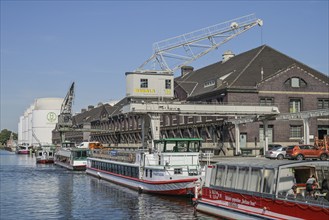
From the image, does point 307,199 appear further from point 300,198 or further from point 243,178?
point 243,178

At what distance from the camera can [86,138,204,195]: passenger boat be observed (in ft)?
112

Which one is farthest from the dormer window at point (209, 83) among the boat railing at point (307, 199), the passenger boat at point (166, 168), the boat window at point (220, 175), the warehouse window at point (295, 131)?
the boat railing at point (307, 199)

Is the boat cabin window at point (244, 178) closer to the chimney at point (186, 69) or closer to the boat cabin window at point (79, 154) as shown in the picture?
the boat cabin window at point (79, 154)

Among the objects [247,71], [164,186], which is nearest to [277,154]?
[164,186]

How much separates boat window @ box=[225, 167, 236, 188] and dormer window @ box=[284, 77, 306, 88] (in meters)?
A: 44.1

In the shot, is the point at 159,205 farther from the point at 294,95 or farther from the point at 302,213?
the point at 294,95

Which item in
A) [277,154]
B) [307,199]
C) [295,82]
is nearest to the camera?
[307,199]

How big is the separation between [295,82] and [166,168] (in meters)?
37.8

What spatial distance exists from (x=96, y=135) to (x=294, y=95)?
259 ft

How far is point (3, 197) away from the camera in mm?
37781

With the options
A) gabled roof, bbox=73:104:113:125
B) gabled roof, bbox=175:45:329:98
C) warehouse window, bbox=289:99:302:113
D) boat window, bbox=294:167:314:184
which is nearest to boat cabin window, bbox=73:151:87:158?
gabled roof, bbox=175:45:329:98

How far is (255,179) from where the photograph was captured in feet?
74.4

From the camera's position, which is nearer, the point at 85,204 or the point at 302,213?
the point at 302,213

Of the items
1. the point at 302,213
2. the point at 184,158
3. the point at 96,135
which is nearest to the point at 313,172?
the point at 302,213
